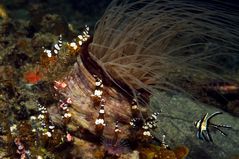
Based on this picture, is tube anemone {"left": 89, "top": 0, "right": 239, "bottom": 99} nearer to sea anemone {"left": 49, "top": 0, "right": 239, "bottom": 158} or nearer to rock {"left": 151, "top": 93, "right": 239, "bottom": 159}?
sea anemone {"left": 49, "top": 0, "right": 239, "bottom": 158}

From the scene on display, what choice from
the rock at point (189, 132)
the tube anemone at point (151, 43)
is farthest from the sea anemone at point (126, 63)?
the rock at point (189, 132)

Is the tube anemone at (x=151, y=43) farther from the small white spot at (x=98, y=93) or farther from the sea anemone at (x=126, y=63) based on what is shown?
the small white spot at (x=98, y=93)

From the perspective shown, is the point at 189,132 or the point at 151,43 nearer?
the point at 151,43

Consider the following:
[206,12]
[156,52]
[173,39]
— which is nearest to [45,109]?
[156,52]

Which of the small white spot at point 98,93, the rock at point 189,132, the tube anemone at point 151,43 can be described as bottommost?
the rock at point 189,132

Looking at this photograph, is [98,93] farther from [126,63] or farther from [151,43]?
[151,43]

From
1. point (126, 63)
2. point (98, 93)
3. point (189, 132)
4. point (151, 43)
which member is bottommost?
point (189, 132)

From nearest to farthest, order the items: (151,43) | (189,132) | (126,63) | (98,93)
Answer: (98,93) → (126,63) → (151,43) → (189,132)

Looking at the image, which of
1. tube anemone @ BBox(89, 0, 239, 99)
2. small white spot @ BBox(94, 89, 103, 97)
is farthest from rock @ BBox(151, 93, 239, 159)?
small white spot @ BBox(94, 89, 103, 97)

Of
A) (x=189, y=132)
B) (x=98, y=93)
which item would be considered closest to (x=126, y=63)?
(x=98, y=93)

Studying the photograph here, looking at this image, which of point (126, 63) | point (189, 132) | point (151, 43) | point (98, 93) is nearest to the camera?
point (98, 93)

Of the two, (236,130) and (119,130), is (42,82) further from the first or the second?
(236,130)
